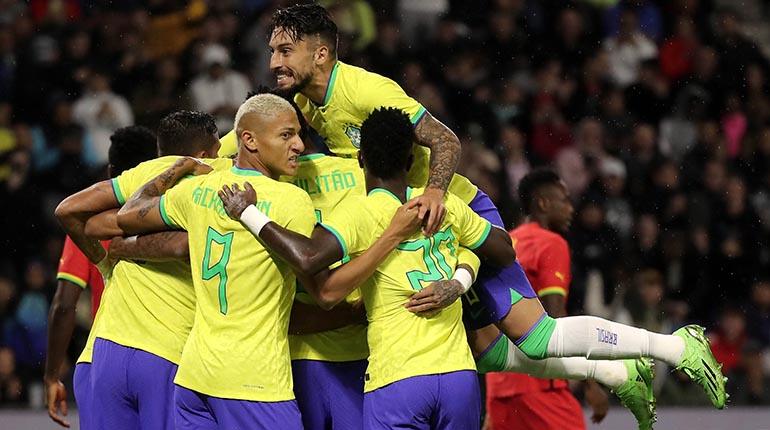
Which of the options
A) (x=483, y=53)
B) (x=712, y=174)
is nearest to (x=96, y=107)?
(x=483, y=53)

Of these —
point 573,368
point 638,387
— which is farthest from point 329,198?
point 638,387

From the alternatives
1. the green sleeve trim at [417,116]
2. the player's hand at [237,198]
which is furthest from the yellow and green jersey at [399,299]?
the green sleeve trim at [417,116]

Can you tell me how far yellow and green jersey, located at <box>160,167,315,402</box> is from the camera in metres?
5.65

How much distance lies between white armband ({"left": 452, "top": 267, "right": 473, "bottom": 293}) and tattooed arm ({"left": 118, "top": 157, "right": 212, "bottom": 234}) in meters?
1.16

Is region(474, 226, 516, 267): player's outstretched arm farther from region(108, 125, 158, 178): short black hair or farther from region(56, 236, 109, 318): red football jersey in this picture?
region(56, 236, 109, 318): red football jersey

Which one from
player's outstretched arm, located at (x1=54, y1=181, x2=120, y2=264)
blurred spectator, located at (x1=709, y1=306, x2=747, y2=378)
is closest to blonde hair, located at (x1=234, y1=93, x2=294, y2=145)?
player's outstretched arm, located at (x1=54, y1=181, x2=120, y2=264)

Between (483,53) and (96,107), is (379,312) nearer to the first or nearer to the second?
(96,107)

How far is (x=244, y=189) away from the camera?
5.75 m

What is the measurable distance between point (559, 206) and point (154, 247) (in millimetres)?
3118

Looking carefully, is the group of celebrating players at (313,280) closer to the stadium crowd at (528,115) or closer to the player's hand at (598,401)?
the player's hand at (598,401)

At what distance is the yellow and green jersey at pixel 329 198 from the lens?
647cm

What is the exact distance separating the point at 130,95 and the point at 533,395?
711cm

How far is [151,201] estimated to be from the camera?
19.9ft

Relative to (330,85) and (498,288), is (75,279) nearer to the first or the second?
(330,85)
